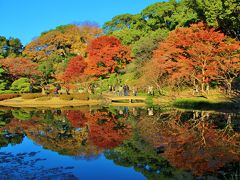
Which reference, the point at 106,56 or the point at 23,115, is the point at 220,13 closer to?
the point at 106,56

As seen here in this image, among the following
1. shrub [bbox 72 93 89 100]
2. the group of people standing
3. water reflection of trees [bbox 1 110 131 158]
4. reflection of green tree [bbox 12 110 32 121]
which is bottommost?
water reflection of trees [bbox 1 110 131 158]

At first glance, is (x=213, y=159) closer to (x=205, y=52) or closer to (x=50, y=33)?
(x=205, y=52)

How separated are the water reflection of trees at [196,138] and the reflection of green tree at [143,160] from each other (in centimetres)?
45

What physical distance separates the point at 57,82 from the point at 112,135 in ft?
131

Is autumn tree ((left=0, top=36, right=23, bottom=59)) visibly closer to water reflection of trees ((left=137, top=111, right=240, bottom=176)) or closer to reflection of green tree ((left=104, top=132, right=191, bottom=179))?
water reflection of trees ((left=137, top=111, right=240, bottom=176))

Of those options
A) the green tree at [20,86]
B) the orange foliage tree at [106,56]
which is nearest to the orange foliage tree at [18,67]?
the green tree at [20,86]

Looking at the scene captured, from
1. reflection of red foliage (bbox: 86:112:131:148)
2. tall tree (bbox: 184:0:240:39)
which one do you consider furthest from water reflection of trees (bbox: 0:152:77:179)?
tall tree (bbox: 184:0:240:39)

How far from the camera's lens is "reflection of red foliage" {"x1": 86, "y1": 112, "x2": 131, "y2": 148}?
16.4m

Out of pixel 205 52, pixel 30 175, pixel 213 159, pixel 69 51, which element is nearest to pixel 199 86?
pixel 205 52

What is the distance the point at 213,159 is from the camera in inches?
501

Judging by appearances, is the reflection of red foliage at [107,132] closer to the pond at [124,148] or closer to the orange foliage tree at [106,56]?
the pond at [124,148]

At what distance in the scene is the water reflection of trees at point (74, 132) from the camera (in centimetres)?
1562

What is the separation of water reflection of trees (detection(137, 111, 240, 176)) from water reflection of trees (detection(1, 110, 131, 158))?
1741 mm

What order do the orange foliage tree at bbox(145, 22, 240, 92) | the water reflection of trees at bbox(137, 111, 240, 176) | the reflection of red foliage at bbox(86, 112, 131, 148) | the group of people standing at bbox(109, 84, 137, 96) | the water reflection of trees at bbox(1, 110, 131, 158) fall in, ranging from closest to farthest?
1. the water reflection of trees at bbox(137, 111, 240, 176)
2. the water reflection of trees at bbox(1, 110, 131, 158)
3. the reflection of red foliage at bbox(86, 112, 131, 148)
4. the orange foliage tree at bbox(145, 22, 240, 92)
5. the group of people standing at bbox(109, 84, 137, 96)
